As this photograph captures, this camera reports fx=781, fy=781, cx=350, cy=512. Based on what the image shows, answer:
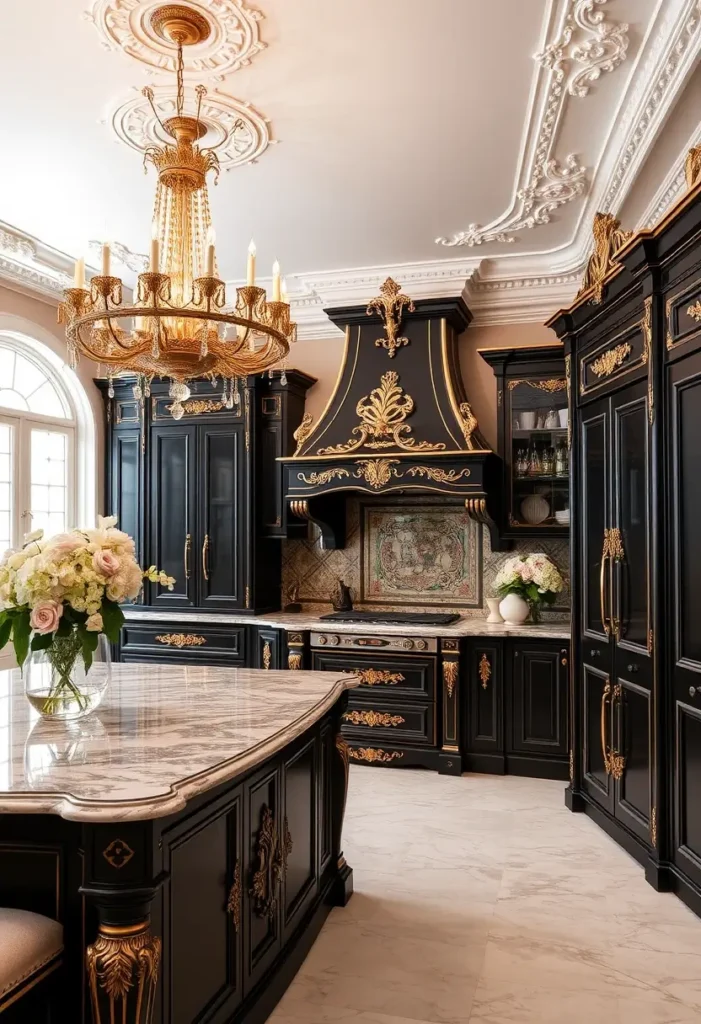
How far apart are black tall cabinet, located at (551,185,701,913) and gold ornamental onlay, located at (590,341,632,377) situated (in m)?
0.01

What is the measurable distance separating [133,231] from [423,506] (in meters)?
2.55

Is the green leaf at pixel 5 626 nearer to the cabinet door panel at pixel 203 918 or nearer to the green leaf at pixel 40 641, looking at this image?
the green leaf at pixel 40 641

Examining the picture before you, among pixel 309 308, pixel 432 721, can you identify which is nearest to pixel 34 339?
pixel 309 308

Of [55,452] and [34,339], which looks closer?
[34,339]

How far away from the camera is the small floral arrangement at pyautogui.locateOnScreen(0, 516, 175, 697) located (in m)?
2.08

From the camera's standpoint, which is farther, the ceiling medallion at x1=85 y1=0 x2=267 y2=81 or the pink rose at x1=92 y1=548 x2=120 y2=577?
A: the ceiling medallion at x1=85 y1=0 x2=267 y2=81

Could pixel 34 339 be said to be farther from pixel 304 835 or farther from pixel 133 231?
pixel 304 835

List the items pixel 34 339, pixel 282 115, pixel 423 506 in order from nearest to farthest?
pixel 282 115, pixel 34 339, pixel 423 506

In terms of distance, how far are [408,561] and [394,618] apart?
0.58 m

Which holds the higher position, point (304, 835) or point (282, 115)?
point (282, 115)

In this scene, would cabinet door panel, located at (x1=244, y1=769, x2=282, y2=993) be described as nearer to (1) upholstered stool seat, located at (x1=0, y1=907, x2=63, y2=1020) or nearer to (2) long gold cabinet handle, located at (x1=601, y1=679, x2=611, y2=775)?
(1) upholstered stool seat, located at (x1=0, y1=907, x2=63, y2=1020)

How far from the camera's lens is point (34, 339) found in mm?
5113

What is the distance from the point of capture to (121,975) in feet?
5.16

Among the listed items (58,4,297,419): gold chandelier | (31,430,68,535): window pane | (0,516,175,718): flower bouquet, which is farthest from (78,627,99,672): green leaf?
(31,430,68,535): window pane
